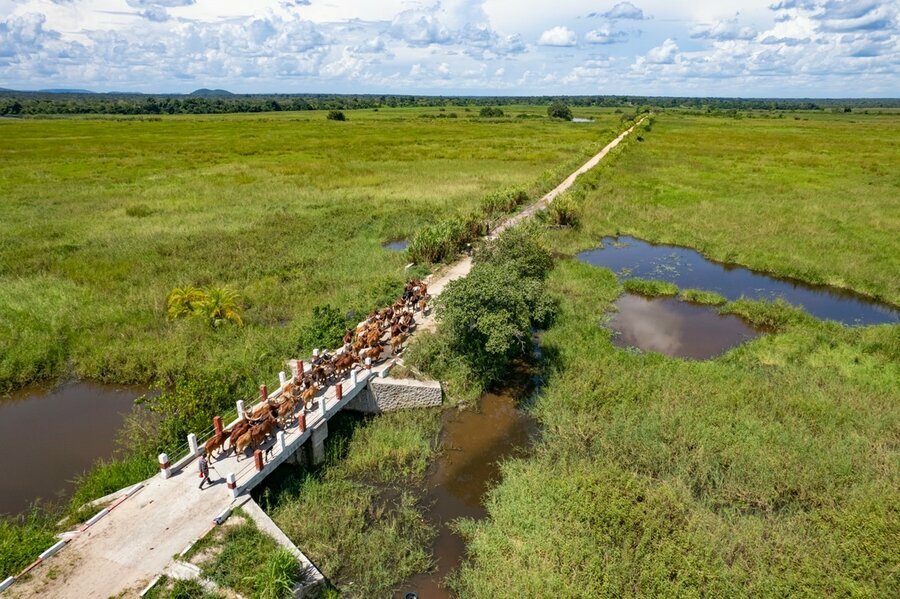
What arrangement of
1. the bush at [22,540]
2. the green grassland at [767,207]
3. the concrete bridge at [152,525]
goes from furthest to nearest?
the green grassland at [767,207], the bush at [22,540], the concrete bridge at [152,525]

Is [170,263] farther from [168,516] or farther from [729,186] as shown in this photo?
[729,186]

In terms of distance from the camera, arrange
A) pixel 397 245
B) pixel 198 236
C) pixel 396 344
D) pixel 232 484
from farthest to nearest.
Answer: pixel 397 245
pixel 198 236
pixel 396 344
pixel 232 484

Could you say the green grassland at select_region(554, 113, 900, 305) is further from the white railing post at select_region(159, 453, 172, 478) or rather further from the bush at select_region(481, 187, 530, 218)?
the white railing post at select_region(159, 453, 172, 478)

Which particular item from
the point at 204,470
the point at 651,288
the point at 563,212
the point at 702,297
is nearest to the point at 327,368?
the point at 204,470

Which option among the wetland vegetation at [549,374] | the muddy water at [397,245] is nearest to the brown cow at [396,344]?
the wetland vegetation at [549,374]

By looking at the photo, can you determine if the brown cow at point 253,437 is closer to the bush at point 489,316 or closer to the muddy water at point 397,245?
the bush at point 489,316

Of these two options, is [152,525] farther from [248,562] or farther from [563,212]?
[563,212]

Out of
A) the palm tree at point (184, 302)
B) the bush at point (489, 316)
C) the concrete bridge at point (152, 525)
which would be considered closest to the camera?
the concrete bridge at point (152, 525)

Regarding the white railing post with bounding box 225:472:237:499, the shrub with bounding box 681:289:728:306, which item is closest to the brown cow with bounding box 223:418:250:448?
the white railing post with bounding box 225:472:237:499
